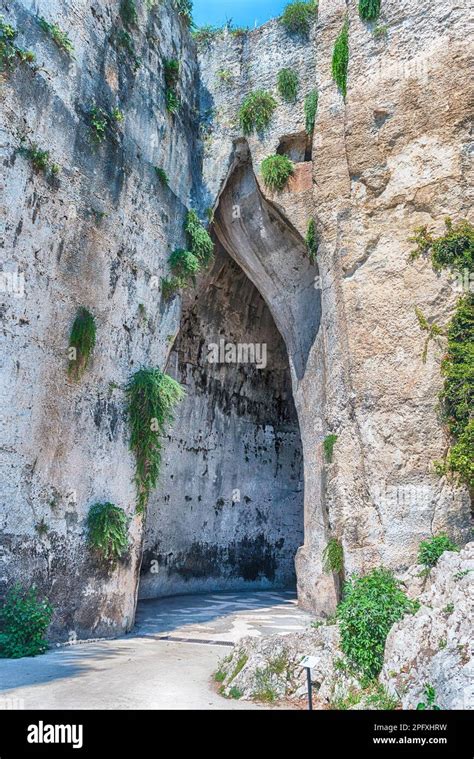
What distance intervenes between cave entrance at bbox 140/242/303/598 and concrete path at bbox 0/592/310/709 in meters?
3.47

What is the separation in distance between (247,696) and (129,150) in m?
10.5

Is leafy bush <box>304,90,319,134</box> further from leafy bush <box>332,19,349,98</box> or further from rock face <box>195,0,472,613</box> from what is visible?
leafy bush <box>332,19,349,98</box>

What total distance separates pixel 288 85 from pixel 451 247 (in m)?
8.16

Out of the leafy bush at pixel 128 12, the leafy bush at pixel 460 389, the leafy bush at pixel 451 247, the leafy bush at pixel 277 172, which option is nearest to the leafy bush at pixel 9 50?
the leafy bush at pixel 128 12

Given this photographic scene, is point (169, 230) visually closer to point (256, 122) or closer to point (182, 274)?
point (182, 274)

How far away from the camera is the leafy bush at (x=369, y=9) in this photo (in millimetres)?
11777

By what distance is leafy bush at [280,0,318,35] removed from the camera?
16281 mm

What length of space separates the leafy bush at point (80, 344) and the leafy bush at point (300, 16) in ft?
34.3

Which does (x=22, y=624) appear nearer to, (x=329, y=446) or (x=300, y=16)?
(x=329, y=446)

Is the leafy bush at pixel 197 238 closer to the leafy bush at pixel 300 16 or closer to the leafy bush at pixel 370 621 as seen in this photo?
the leafy bush at pixel 300 16

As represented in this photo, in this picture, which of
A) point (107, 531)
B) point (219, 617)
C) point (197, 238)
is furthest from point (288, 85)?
point (219, 617)

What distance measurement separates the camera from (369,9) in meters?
11.8

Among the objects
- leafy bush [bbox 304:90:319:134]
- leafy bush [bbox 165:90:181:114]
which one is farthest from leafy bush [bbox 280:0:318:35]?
leafy bush [bbox 165:90:181:114]
